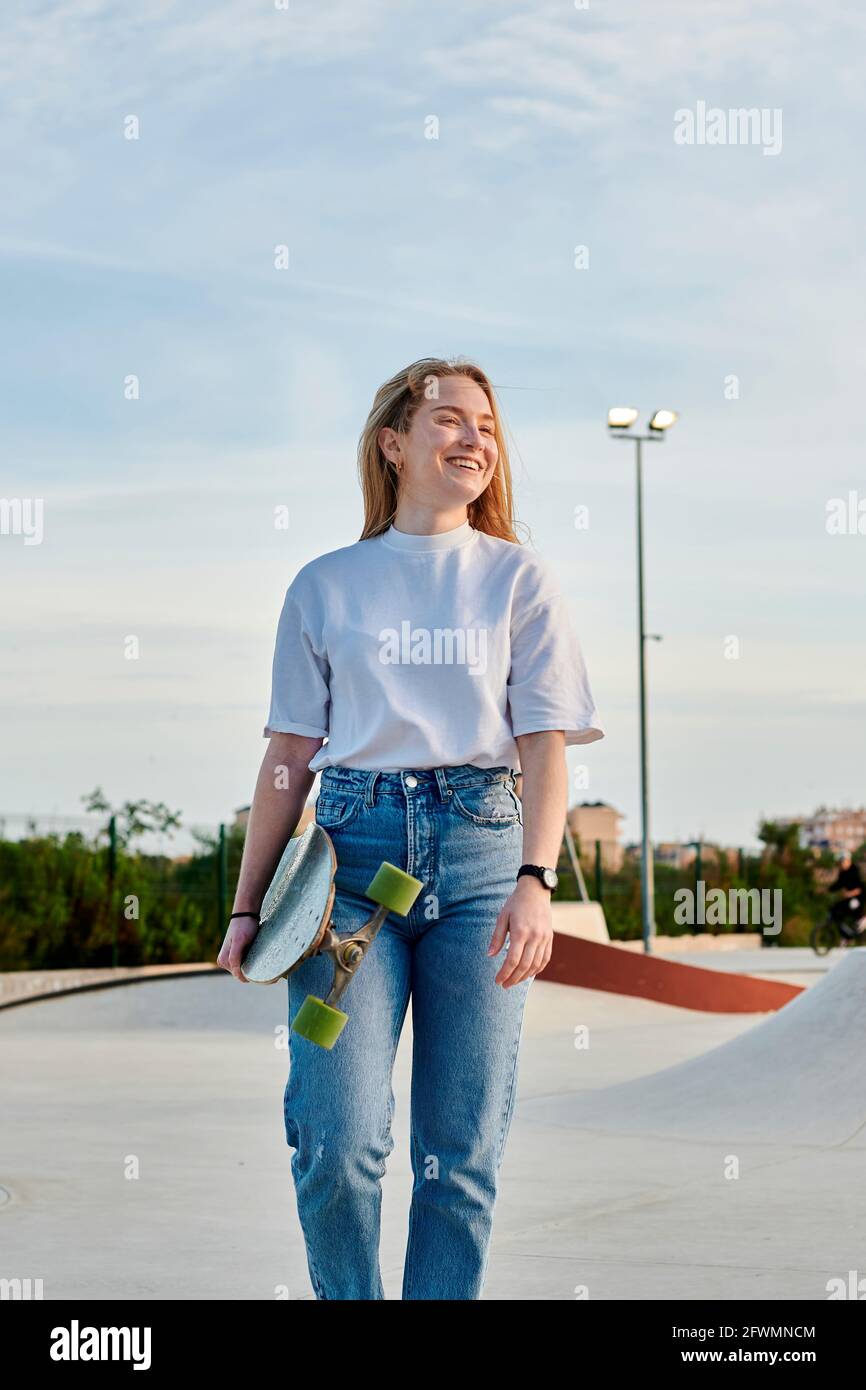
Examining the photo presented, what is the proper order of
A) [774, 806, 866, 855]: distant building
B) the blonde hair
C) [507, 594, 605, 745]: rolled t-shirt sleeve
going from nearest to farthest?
1. [507, 594, 605, 745]: rolled t-shirt sleeve
2. the blonde hair
3. [774, 806, 866, 855]: distant building

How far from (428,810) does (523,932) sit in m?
0.29

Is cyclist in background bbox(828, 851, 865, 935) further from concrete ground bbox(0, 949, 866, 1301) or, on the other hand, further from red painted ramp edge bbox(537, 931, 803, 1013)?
concrete ground bbox(0, 949, 866, 1301)

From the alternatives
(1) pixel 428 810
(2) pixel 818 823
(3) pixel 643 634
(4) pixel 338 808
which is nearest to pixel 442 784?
(1) pixel 428 810

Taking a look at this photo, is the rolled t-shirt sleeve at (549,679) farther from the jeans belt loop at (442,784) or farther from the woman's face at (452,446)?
the woman's face at (452,446)

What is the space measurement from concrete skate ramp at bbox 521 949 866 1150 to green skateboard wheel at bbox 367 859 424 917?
5.06m

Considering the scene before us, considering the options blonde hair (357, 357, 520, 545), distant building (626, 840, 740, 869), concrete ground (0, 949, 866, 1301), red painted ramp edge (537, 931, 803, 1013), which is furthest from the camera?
distant building (626, 840, 740, 869)

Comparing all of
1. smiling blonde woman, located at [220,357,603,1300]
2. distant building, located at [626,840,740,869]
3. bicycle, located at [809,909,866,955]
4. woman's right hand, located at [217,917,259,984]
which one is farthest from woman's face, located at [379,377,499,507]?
distant building, located at [626,840,740,869]

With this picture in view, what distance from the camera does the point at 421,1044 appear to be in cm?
324

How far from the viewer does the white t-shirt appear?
3277mm

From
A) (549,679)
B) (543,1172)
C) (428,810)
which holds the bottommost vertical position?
(543,1172)

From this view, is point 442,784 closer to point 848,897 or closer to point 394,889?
point 394,889
